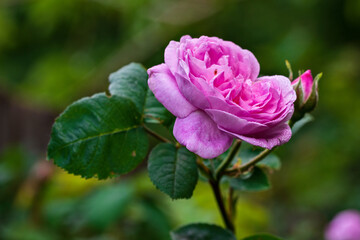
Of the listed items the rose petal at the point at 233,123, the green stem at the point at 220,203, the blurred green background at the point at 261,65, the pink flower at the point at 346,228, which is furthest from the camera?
the blurred green background at the point at 261,65

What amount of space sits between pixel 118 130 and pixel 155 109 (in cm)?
5

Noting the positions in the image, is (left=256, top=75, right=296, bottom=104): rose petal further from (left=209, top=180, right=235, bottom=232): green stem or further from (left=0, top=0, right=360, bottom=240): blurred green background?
(left=0, top=0, right=360, bottom=240): blurred green background

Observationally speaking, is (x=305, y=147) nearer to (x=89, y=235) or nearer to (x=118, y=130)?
(x=89, y=235)

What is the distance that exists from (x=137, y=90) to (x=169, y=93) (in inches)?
5.1

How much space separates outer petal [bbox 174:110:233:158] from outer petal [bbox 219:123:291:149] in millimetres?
13

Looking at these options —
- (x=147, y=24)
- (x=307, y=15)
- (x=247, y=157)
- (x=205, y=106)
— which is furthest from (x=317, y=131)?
(x=205, y=106)

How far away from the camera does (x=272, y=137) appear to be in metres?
0.40

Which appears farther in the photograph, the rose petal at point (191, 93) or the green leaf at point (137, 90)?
the green leaf at point (137, 90)

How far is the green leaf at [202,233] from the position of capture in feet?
1.67

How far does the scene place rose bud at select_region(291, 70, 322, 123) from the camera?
461mm

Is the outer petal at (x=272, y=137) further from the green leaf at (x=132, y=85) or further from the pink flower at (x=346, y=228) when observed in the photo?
the pink flower at (x=346, y=228)

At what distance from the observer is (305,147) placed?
8.81 ft

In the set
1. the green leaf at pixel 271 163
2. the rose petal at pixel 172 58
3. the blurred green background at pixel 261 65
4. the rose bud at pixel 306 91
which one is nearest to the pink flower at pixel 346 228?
the blurred green background at pixel 261 65

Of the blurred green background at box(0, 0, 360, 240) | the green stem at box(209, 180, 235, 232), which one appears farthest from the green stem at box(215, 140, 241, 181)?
the blurred green background at box(0, 0, 360, 240)
